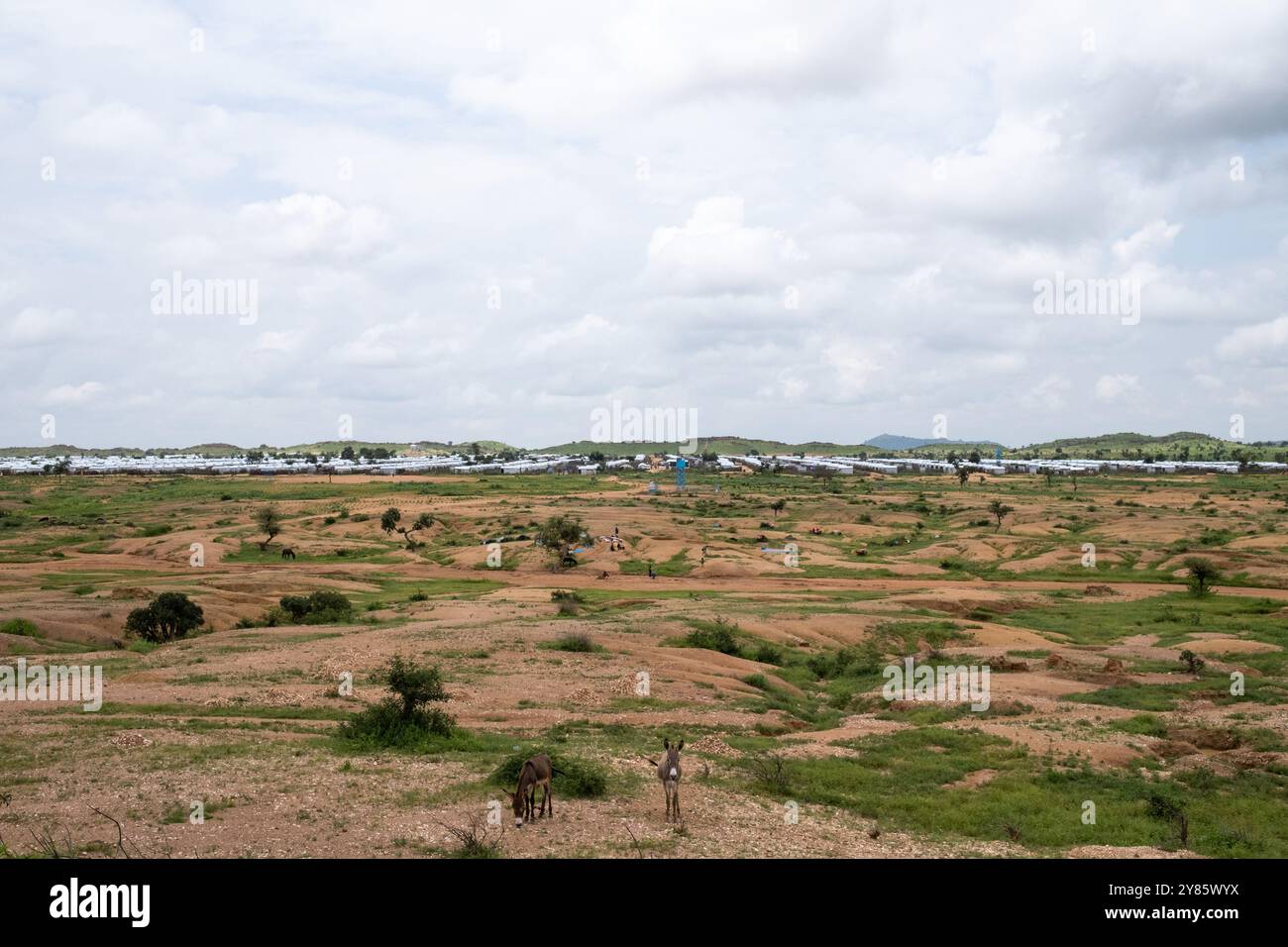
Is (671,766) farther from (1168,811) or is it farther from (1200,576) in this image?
(1200,576)

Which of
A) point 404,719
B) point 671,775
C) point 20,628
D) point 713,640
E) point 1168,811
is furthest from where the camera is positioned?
point 713,640

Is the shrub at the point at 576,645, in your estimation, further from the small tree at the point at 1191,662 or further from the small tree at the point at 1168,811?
the small tree at the point at 1191,662

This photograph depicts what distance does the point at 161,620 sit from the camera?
34.4m

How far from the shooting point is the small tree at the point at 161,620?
1344 inches

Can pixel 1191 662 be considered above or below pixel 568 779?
below

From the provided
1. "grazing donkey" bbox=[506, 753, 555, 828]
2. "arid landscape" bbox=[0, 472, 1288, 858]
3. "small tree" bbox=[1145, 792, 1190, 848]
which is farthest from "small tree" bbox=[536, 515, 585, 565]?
"grazing donkey" bbox=[506, 753, 555, 828]

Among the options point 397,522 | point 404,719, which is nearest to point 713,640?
point 404,719

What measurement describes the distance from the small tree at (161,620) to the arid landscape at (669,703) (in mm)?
1310

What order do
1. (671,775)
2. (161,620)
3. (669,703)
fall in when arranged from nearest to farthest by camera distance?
(671,775), (669,703), (161,620)

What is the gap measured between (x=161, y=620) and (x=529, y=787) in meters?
27.0

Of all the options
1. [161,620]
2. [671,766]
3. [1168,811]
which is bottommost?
[1168,811]

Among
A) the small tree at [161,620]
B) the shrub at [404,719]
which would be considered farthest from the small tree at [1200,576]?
the small tree at [161,620]

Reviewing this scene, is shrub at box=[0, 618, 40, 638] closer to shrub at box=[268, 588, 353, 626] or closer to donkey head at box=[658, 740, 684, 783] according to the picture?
shrub at box=[268, 588, 353, 626]
